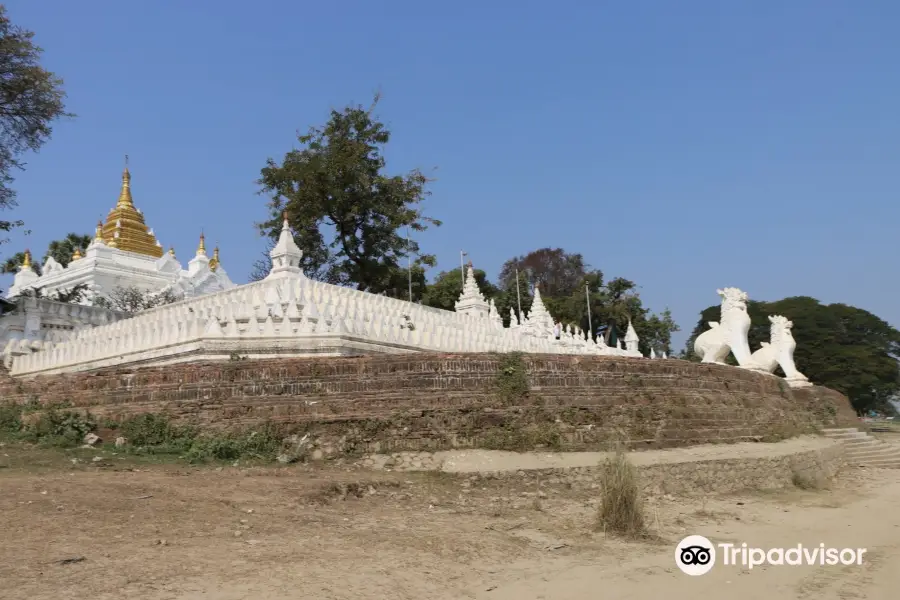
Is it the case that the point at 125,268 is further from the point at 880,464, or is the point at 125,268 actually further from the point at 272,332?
the point at 880,464

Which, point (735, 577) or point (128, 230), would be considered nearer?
point (735, 577)

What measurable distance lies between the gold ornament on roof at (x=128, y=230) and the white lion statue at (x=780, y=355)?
34487 mm

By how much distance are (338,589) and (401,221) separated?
26.0 meters

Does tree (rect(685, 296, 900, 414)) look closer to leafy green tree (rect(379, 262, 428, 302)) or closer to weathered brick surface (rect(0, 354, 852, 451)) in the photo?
leafy green tree (rect(379, 262, 428, 302))

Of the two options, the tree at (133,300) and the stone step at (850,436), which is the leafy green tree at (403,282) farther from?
the stone step at (850,436)

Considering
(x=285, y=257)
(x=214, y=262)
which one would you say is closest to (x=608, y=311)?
(x=214, y=262)

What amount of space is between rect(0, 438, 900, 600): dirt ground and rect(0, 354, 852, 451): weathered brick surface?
3.52 ft

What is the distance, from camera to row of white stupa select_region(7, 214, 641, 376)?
13.1 meters

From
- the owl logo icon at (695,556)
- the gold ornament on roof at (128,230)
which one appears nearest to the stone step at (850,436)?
the owl logo icon at (695,556)

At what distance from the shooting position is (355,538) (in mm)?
6859

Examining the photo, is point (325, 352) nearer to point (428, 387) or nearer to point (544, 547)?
point (428, 387)

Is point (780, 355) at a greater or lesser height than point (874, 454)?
greater

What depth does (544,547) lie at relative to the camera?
Result: 7.18 m

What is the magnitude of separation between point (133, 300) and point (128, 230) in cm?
1191
